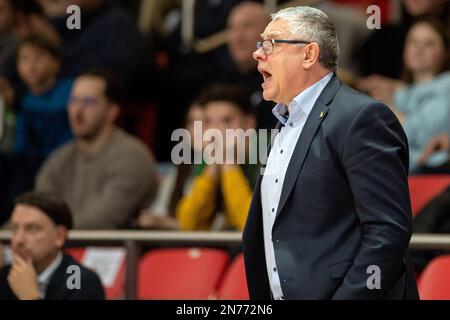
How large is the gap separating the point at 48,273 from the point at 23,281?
0.47 feet

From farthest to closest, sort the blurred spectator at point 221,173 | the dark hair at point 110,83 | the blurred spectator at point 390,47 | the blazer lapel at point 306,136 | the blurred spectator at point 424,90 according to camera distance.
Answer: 1. the blurred spectator at point 390,47
2. the dark hair at point 110,83
3. the blurred spectator at point 424,90
4. the blurred spectator at point 221,173
5. the blazer lapel at point 306,136

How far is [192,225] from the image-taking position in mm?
5707

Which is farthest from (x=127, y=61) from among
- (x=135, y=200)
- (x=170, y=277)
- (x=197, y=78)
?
(x=170, y=277)

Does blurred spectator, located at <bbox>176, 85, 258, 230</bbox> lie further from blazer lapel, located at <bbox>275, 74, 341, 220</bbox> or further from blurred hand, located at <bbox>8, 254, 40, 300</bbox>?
blazer lapel, located at <bbox>275, 74, 341, 220</bbox>

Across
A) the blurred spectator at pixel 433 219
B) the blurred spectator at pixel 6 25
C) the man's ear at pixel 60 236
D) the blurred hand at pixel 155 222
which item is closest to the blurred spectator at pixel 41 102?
the blurred spectator at pixel 6 25

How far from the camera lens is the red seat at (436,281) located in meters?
4.30

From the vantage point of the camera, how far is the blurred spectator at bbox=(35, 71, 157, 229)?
19.2ft

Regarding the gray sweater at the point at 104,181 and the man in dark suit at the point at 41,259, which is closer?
the man in dark suit at the point at 41,259

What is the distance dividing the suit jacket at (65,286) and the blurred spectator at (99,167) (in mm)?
1325

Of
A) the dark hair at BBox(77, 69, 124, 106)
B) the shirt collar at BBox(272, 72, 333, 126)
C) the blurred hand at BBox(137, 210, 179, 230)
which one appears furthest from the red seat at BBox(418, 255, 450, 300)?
the dark hair at BBox(77, 69, 124, 106)

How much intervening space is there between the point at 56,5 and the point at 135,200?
303 centimetres

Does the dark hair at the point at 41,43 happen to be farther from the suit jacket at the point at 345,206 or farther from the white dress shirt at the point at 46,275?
the suit jacket at the point at 345,206
